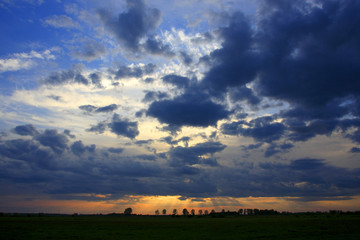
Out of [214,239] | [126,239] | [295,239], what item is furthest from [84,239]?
[295,239]

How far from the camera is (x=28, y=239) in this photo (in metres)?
46.6

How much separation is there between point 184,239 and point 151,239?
6214 millimetres

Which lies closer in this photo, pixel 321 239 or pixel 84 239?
pixel 321 239

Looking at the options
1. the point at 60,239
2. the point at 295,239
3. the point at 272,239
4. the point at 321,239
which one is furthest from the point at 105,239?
the point at 321,239

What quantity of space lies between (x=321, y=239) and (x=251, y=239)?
1189 cm

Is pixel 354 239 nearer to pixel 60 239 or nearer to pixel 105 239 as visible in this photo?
pixel 105 239

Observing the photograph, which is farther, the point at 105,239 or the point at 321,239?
the point at 105,239

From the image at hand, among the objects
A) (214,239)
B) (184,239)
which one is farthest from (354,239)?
(184,239)

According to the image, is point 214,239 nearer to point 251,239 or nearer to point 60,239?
point 251,239

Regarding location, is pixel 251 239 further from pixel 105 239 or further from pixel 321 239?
pixel 105 239

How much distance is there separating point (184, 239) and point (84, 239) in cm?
1856

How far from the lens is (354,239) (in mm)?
43531

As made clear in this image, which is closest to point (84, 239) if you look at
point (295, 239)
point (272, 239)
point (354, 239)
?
point (272, 239)

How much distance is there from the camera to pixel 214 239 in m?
48.3
